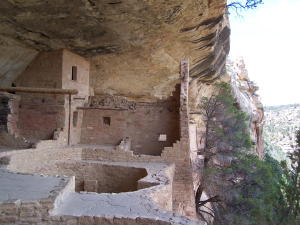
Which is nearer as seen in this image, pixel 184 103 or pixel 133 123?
pixel 184 103

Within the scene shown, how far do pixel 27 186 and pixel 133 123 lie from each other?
18.3 ft

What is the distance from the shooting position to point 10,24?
6.71 meters

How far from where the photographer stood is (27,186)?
396 cm

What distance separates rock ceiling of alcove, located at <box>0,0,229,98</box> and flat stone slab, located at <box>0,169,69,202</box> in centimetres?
322

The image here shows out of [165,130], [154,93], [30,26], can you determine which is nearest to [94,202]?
[30,26]

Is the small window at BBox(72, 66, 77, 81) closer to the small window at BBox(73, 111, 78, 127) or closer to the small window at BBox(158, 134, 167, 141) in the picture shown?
the small window at BBox(73, 111, 78, 127)

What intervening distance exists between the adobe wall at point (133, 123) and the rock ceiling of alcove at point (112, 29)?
1.53 metres

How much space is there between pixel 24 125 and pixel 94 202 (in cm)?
559

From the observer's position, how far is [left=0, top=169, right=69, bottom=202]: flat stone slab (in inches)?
137

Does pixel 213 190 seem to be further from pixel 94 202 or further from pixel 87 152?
pixel 94 202

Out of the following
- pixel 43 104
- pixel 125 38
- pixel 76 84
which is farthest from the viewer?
pixel 76 84

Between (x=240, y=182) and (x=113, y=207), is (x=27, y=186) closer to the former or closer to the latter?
(x=113, y=207)

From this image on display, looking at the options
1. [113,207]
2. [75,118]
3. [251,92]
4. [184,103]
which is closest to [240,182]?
[184,103]

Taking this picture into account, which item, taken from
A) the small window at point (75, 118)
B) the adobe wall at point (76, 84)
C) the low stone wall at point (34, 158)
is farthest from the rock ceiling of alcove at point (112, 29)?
the low stone wall at point (34, 158)
